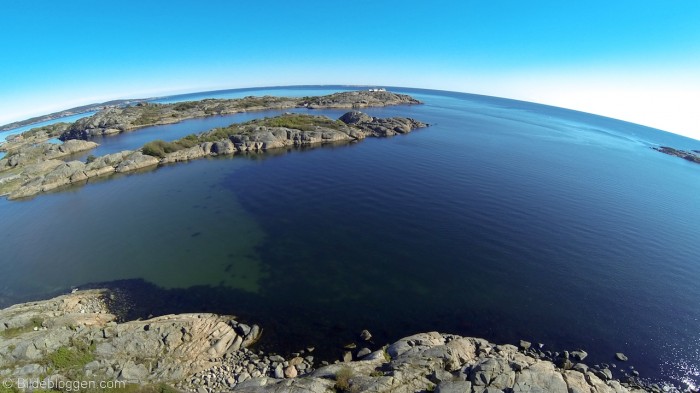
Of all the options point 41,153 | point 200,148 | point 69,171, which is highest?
point 200,148

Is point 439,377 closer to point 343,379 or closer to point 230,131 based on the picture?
point 343,379

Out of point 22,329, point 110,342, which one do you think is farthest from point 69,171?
point 110,342

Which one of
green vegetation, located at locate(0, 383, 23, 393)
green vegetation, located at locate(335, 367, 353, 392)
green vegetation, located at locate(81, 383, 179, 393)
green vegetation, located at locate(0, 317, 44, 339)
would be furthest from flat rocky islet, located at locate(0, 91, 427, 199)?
green vegetation, located at locate(335, 367, 353, 392)

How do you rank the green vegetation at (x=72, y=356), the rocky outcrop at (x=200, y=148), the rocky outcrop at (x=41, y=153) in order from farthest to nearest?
the rocky outcrop at (x=41, y=153) < the rocky outcrop at (x=200, y=148) < the green vegetation at (x=72, y=356)

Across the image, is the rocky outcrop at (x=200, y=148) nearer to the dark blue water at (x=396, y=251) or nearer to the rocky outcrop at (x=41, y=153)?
the rocky outcrop at (x=41, y=153)

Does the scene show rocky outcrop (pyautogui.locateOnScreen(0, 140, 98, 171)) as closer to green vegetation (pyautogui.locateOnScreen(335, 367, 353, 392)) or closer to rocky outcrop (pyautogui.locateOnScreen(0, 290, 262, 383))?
rocky outcrop (pyautogui.locateOnScreen(0, 290, 262, 383))

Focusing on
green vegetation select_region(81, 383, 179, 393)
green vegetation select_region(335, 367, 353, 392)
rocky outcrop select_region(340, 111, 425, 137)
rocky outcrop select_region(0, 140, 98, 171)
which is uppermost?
rocky outcrop select_region(340, 111, 425, 137)

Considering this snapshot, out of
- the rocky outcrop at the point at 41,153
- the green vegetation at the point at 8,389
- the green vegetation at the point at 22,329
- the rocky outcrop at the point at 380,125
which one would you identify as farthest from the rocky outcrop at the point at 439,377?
the rocky outcrop at the point at 41,153
